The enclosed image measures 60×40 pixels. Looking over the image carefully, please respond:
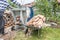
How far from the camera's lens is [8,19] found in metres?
5.18

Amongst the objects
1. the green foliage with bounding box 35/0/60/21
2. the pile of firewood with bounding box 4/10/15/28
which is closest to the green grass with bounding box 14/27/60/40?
the pile of firewood with bounding box 4/10/15/28

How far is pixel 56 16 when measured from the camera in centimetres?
616

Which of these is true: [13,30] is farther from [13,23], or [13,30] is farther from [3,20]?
[3,20]

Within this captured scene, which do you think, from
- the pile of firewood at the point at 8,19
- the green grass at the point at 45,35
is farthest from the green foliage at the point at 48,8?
the pile of firewood at the point at 8,19

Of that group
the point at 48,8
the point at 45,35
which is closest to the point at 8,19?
the point at 45,35

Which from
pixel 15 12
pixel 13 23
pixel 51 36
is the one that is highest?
pixel 15 12

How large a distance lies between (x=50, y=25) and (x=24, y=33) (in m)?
1.28

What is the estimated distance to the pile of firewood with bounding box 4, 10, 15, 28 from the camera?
5031 mm

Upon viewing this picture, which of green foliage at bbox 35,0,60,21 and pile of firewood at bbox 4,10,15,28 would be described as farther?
green foliage at bbox 35,0,60,21

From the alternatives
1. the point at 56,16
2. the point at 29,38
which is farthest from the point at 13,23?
the point at 56,16

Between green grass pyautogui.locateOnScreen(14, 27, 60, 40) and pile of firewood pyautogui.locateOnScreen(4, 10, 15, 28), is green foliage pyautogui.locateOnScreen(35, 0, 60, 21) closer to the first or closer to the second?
green grass pyautogui.locateOnScreen(14, 27, 60, 40)

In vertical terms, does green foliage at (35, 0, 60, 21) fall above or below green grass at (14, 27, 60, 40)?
above

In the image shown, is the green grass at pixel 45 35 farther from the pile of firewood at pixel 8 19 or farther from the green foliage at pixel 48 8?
the green foliage at pixel 48 8

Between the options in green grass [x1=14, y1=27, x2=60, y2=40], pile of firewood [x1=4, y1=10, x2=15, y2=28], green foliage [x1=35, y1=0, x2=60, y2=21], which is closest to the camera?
green grass [x1=14, y1=27, x2=60, y2=40]
